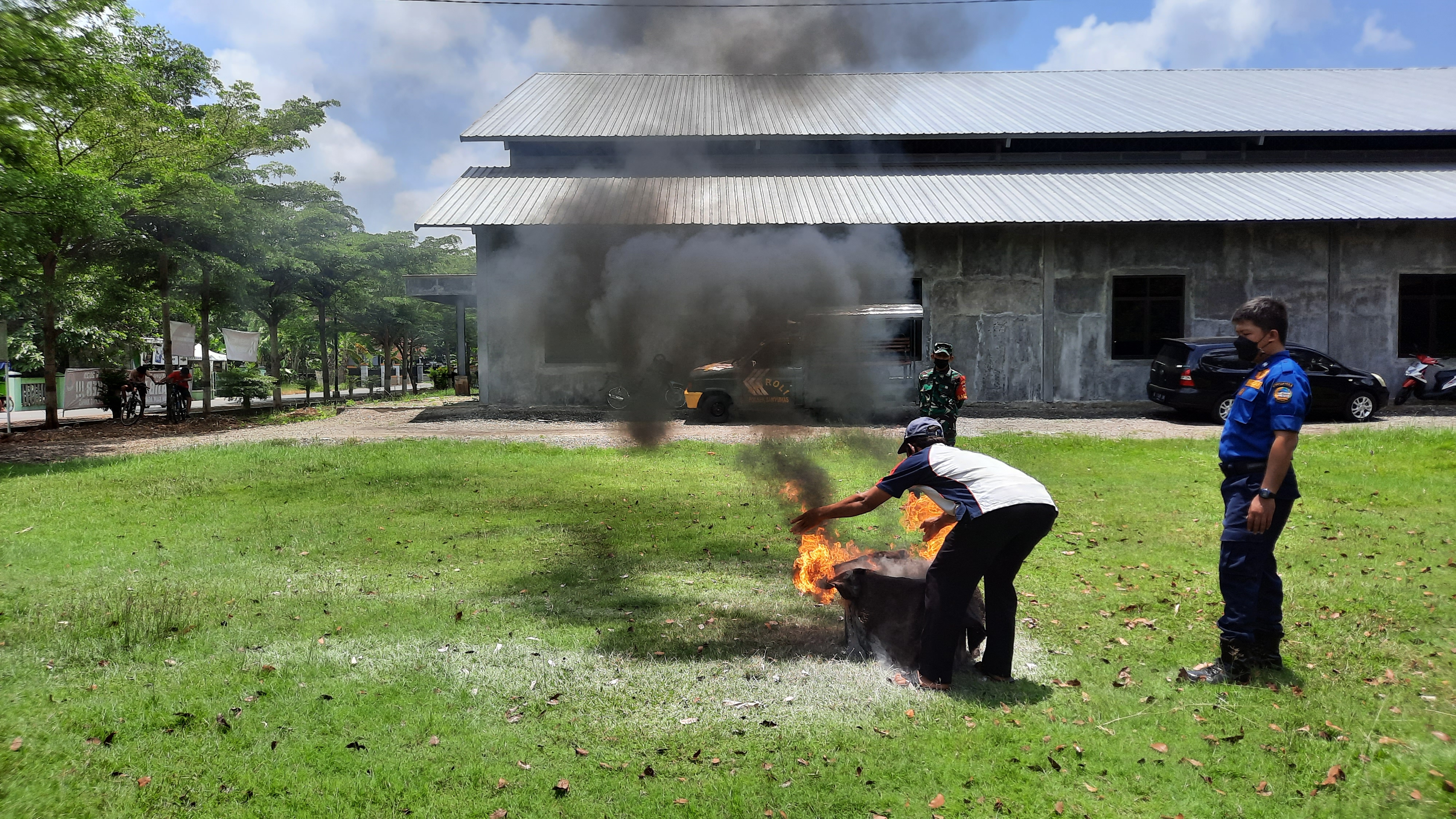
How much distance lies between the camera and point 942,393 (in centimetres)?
929

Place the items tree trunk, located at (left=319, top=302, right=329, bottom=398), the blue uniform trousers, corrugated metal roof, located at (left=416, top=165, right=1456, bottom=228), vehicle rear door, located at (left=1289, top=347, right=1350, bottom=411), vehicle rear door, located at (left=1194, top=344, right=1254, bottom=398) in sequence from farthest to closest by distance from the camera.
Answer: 1. tree trunk, located at (left=319, top=302, right=329, bottom=398)
2. corrugated metal roof, located at (left=416, top=165, right=1456, bottom=228)
3. vehicle rear door, located at (left=1289, top=347, right=1350, bottom=411)
4. vehicle rear door, located at (left=1194, top=344, right=1254, bottom=398)
5. the blue uniform trousers

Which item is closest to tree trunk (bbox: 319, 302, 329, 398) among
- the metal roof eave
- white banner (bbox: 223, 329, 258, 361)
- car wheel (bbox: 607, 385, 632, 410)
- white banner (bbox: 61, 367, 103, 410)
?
white banner (bbox: 223, 329, 258, 361)

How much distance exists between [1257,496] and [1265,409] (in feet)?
1.54

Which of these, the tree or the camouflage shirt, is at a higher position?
the tree

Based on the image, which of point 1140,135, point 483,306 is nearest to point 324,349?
point 483,306

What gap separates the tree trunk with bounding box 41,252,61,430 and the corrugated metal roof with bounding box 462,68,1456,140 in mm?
8440

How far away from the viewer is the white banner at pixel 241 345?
88.2ft

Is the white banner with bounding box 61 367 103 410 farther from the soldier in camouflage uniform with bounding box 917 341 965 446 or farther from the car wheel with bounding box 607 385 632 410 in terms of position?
the soldier in camouflage uniform with bounding box 917 341 965 446

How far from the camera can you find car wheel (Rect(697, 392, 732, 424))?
15367 mm

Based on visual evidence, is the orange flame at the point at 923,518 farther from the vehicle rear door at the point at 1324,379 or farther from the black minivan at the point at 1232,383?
the vehicle rear door at the point at 1324,379

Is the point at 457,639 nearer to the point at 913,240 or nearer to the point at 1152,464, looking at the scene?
the point at 1152,464

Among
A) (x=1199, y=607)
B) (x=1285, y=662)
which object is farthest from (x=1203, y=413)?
(x=1285, y=662)

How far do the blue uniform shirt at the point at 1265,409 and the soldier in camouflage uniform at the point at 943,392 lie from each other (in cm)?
457

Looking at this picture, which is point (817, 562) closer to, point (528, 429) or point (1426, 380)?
point (528, 429)
